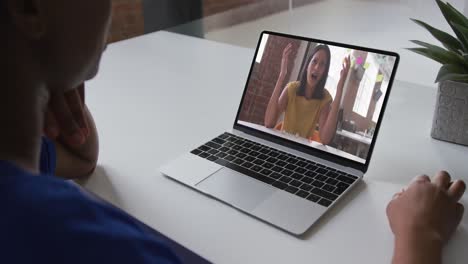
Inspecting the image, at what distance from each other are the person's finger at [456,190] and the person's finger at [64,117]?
533 mm

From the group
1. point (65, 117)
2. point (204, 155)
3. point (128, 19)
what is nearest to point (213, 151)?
point (204, 155)

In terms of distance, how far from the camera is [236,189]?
75 centimetres

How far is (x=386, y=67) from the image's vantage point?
2.60 feet

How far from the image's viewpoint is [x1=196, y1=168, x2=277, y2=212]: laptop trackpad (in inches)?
28.3

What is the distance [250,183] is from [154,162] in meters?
0.19

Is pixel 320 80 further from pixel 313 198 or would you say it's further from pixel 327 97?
pixel 313 198

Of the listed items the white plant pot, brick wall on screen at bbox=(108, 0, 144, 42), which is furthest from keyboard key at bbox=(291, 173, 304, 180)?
brick wall on screen at bbox=(108, 0, 144, 42)

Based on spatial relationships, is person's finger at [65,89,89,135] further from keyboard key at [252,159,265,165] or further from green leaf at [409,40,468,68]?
green leaf at [409,40,468,68]

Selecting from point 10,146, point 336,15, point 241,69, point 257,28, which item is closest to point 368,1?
point 336,15

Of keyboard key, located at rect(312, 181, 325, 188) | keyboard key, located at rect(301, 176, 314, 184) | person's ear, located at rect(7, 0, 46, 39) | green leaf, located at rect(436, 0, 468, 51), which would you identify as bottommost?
keyboard key, located at rect(312, 181, 325, 188)

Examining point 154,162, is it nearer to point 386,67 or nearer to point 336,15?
point 386,67

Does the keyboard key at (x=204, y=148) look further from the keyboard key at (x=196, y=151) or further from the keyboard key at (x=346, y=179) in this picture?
the keyboard key at (x=346, y=179)

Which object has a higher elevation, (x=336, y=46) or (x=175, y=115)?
(x=336, y=46)

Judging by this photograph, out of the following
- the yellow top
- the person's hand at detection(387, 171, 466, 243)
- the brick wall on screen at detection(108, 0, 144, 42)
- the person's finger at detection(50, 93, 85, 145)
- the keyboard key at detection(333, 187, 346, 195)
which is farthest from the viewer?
the brick wall on screen at detection(108, 0, 144, 42)
